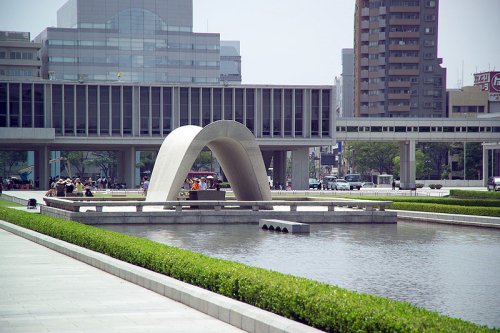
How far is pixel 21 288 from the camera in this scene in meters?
16.3

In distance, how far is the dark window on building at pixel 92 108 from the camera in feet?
286

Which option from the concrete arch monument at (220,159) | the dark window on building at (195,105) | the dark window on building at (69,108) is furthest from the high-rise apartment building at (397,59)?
the concrete arch monument at (220,159)

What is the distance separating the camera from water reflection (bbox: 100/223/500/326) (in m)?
18.5

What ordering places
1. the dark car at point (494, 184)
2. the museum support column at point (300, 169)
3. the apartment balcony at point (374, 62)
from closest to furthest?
the dark car at point (494, 184) → the museum support column at point (300, 169) → the apartment balcony at point (374, 62)

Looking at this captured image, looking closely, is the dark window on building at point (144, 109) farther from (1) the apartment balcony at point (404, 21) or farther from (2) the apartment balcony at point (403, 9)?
(2) the apartment balcony at point (403, 9)

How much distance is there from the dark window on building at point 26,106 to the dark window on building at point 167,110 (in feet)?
45.5

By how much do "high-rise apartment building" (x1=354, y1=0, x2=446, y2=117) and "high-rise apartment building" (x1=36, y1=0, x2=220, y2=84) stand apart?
25.4 metres

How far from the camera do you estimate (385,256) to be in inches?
1032

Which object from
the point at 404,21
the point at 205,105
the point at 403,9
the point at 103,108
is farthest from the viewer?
the point at 404,21

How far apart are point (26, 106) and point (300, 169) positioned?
1184 inches

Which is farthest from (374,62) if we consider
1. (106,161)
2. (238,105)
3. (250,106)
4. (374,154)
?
(238,105)

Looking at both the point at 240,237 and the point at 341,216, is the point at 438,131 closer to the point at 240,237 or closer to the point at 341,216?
the point at 341,216

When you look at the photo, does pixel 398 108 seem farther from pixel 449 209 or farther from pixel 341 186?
pixel 449 209

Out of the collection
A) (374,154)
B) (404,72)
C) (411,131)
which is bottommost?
(374,154)
